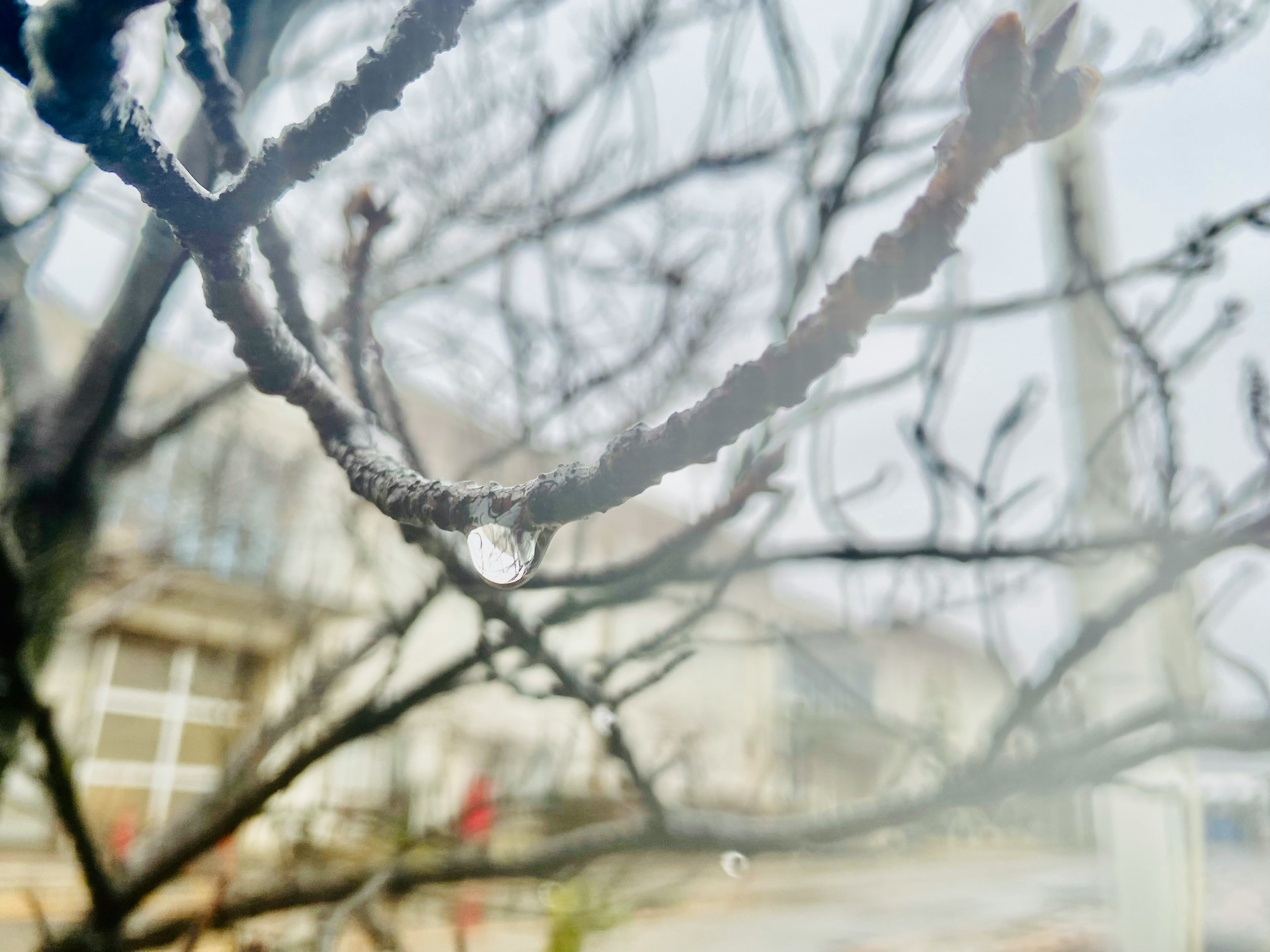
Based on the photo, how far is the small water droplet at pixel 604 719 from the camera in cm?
131

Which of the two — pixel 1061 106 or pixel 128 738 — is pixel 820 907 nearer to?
pixel 128 738

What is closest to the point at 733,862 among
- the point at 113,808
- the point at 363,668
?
the point at 363,668

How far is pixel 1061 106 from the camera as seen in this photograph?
1.36 ft

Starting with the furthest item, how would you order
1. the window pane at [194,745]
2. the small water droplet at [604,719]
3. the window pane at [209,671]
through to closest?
the window pane at [194,745]
the window pane at [209,671]
the small water droplet at [604,719]

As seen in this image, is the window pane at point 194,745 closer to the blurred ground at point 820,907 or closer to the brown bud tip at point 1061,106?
the blurred ground at point 820,907

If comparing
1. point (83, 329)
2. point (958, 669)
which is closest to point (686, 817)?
point (83, 329)

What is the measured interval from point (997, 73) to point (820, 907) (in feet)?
26.6

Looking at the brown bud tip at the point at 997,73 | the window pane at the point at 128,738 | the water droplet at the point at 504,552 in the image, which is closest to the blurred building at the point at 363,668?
the window pane at the point at 128,738

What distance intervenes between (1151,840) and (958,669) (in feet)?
31.6

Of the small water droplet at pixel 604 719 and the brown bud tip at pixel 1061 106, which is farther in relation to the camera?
the small water droplet at pixel 604 719

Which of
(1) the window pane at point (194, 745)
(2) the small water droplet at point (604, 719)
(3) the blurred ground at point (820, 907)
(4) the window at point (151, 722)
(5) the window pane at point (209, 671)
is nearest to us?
(2) the small water droplet at point (604, 719)

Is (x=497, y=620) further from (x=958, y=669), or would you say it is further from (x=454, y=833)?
(x=958, y=669)

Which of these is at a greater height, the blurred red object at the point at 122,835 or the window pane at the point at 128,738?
the window pane at the point at 128,738

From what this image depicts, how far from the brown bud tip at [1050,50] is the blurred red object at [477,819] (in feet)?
6.29
